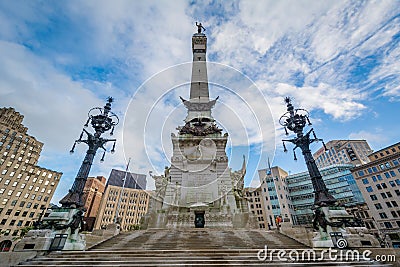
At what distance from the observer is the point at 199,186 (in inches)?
779

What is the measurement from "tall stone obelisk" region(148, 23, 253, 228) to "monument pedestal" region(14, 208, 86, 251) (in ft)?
28.1

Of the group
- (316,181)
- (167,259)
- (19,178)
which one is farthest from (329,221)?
(19,178)

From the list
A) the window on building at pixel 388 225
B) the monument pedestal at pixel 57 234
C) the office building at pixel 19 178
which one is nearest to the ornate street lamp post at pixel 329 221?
the monument pedestal at pixel 57 234

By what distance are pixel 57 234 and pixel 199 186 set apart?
512 inches

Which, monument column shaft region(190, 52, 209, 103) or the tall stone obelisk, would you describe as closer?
the tall stone obelisk

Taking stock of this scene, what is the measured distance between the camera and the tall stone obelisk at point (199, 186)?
16.9 meters

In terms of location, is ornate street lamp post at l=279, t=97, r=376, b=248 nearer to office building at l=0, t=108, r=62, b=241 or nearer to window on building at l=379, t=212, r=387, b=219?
window on building at l=379, t=212, r=387, b=219

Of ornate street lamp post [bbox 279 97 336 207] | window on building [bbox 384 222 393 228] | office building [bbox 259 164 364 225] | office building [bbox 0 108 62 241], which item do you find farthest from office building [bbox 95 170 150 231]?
window on building [bbox 384 222 393 228]

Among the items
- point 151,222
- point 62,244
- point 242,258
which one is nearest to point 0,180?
point 151,222

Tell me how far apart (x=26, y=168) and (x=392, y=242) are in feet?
263

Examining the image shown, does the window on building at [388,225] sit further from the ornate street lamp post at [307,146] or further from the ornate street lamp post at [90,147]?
the ornate street lamp post at [90,147]

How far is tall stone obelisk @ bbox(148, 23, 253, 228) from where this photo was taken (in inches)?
665

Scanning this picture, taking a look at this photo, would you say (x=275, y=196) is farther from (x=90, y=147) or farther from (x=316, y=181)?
(x=90, y=147)

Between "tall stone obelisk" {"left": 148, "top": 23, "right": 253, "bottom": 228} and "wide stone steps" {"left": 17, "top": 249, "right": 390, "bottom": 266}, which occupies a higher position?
"tall stone obelisk" {"left": 148, "top": 23, "right": 253, "bottom": 228}
